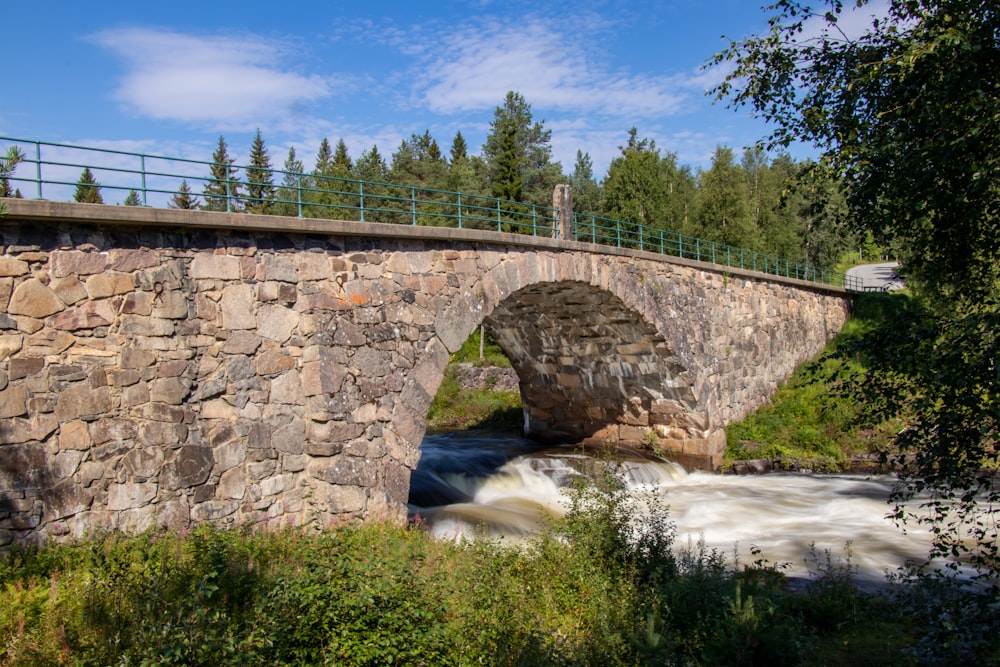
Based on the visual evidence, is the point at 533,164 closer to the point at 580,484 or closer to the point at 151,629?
the point at 580,484

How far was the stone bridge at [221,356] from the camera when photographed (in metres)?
7.27

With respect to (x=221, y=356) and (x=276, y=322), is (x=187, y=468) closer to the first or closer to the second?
(x=221, y=356)

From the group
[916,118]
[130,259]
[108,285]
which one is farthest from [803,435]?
[108,285]

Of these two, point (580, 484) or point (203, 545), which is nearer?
point (203, 545)

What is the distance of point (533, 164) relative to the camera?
48719mm

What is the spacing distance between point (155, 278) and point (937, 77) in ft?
25.5

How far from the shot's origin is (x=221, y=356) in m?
8.62

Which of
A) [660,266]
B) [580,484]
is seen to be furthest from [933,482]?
[660,266]

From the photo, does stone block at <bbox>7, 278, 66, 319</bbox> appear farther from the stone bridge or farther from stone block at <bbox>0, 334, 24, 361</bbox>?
stone block at <bbox>0, 334, 24, 361</bbox>

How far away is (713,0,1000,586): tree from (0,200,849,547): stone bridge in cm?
542

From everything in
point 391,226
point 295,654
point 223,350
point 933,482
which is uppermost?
point 391,226

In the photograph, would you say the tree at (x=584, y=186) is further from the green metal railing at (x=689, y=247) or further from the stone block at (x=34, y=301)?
the stone block at (x=34, y=301)

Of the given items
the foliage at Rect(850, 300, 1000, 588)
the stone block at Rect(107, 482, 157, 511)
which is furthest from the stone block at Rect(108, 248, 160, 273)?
the foliage at Rect(850, 300, 1000, 588)

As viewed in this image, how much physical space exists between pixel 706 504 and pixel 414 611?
34.0ft
